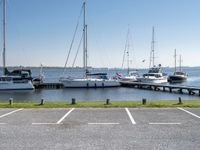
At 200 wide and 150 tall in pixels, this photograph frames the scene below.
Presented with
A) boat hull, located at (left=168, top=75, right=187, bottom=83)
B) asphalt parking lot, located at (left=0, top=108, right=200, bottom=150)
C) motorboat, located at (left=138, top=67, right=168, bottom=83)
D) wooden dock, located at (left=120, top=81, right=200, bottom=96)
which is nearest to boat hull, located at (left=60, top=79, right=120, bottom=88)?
wooden dock, located at (left=120, top=81, right=200, bottom=96)

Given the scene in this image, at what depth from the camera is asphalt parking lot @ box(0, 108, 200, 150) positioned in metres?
8.94

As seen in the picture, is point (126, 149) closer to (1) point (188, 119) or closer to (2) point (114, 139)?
(2) point (114, 139)

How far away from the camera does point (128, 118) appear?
1391 cm

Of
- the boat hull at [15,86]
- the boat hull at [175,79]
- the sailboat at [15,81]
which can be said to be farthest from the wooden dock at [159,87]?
the boat hull at [175,79]

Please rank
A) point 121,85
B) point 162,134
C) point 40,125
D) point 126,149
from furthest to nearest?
point 121,85 → point 40,125 → point 162,134 → point 126,149

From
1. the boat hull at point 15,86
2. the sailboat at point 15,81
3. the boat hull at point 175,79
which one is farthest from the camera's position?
the boat hull at point 175,79

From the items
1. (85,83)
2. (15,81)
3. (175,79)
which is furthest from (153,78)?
(15,81)

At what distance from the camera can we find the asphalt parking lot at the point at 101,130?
894 centimetres

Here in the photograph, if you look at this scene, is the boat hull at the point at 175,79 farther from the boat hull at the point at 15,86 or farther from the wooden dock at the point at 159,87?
the boat hull at the point at 15,86

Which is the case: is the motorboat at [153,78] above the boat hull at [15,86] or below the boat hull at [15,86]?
above

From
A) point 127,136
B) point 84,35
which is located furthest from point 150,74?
point 127,136

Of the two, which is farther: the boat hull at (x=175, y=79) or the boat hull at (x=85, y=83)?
the boat hull at (x=175, y=79)

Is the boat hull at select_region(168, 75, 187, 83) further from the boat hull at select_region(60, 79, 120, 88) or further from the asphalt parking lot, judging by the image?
the asphalt parking lot

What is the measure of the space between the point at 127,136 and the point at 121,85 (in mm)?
65655
